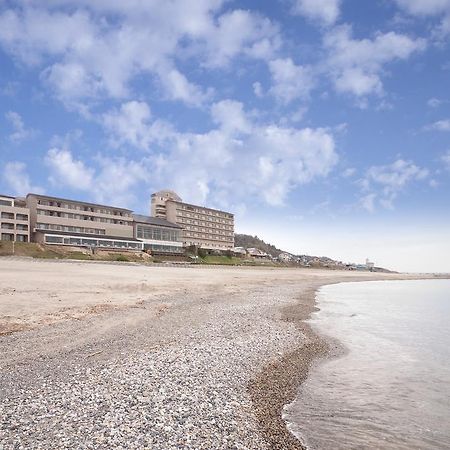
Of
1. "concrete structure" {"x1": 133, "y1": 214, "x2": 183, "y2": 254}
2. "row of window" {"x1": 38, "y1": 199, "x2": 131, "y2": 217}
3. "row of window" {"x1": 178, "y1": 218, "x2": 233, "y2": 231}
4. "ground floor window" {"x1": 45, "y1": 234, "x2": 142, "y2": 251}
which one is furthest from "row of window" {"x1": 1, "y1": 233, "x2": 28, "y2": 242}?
"row of window" {"x1": 178, "y1": 218, "x2": 233, "y2": 231}

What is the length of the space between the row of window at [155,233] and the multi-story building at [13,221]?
105 ft

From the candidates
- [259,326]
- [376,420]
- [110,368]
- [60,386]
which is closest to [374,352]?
[259,326]

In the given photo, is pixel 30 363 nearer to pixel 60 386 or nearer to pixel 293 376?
pixel 60 386

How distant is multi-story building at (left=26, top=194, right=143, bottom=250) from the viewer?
3580 inches

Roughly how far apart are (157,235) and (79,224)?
85.4 ft

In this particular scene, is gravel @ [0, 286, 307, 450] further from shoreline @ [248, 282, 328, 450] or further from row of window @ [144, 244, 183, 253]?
row of window @ [144, 244, 183, 253]

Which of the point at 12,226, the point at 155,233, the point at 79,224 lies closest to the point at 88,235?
the point at 79,224

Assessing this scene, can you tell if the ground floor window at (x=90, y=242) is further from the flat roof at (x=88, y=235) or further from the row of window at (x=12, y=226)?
the row of window at (x=12, y=226)

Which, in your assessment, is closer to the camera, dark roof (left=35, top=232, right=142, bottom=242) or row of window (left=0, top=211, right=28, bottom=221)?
row of window (left=0, top=211, right=28, bottom=221)

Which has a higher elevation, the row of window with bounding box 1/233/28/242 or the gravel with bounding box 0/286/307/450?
the row of window with bounding box 1/233/28/242

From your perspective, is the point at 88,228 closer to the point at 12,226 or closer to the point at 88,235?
the point at 88,235

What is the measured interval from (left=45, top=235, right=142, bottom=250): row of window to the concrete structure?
7565mm

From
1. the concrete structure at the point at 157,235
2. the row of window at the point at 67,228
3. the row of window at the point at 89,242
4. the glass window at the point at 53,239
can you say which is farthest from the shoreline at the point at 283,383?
the concrete structure at the point at 157,235

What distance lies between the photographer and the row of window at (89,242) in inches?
3489
